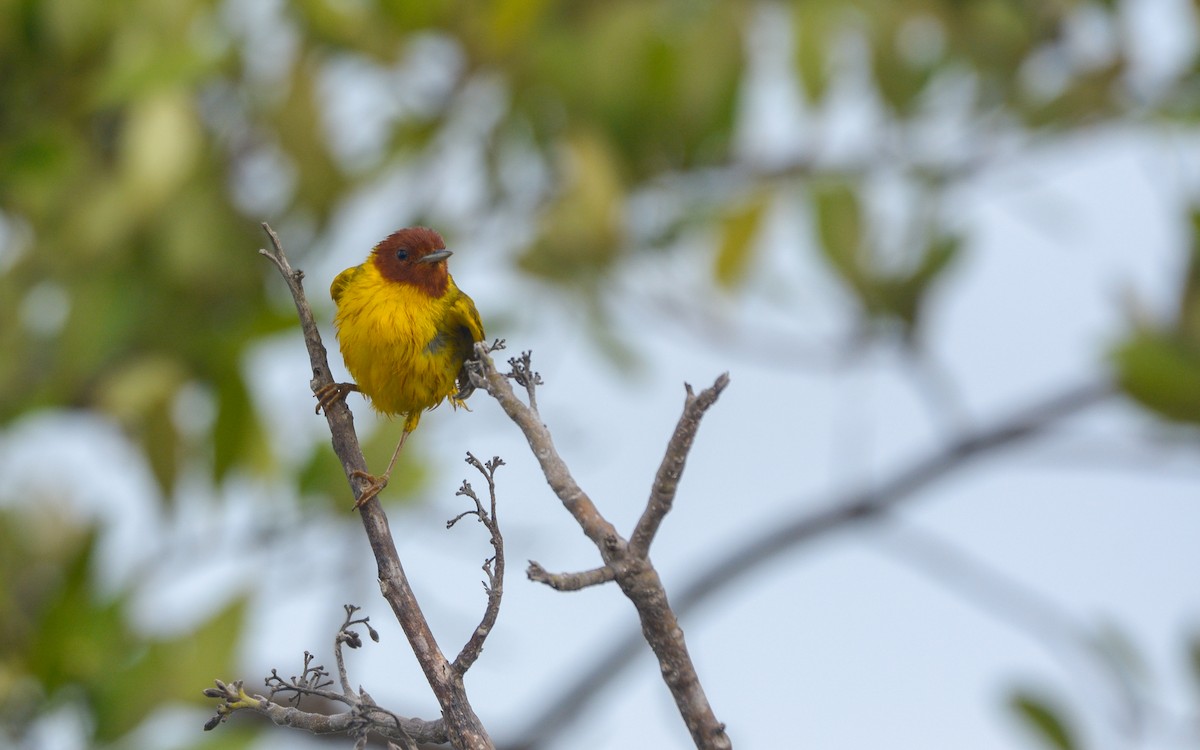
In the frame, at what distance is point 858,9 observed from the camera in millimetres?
4426

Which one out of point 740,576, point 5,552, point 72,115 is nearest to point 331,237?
point 72,115

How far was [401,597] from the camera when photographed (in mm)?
1202

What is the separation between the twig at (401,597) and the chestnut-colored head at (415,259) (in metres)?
0.80

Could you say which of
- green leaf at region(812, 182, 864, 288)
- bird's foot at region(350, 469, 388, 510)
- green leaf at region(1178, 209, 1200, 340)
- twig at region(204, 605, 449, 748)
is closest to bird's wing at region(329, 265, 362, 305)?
bird's foot at region(350, 469, 388, 510)

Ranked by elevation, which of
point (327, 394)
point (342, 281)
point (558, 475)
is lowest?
point (558, 475)

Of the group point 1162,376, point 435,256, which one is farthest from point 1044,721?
point 435,256

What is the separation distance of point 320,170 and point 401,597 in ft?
9.98

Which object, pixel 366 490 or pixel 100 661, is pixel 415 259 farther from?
pixel 100 661

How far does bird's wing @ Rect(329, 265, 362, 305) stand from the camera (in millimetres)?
2357

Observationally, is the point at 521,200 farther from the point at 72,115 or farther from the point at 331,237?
the point at 72,115

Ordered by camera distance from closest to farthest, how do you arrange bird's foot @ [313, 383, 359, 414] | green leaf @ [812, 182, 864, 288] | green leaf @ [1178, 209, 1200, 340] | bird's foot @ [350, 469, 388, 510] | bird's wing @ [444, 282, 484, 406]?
1. bird's foot @ [350, 469, 388, 510]
2. bird's foot @ [313, 383, 359, 414]
3. bird's wing @ [444, 282, 484, 406]
4. green leaf @ [1178, 209, 1200, 340]
5. green leaf @ [812, 182, 864, 288]

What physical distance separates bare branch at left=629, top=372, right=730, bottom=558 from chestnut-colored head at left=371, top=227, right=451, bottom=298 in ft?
3.88

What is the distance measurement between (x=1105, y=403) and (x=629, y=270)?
5.96 feet

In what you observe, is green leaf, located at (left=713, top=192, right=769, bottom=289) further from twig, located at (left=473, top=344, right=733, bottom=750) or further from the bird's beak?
twig, located at (left=473, top=344, right=733, bottom=750)
